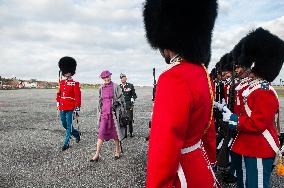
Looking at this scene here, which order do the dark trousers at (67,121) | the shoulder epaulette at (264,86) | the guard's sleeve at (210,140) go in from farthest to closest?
the dark trousers at (67,121) → the shoulder epaulette at (264,86) → the guard's sleeve at (210,140)

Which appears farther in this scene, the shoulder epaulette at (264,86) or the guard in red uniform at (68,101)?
the guard in red uniform at (68,101)

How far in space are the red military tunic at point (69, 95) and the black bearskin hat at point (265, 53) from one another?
558cm

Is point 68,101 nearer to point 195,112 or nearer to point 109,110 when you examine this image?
point 109,110

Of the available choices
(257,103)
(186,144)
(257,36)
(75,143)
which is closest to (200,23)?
(186,144)

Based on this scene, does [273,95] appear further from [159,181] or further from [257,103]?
[159,181]

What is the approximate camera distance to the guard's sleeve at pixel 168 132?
2025mm

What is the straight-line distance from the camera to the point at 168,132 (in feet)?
6.64

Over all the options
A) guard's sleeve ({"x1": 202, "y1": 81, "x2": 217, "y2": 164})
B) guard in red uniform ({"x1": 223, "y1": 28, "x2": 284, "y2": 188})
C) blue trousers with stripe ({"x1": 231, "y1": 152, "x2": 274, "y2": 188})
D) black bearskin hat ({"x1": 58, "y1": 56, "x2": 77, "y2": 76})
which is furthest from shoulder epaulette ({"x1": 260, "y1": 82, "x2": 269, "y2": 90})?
black bearskin hat ({"x1": 58, "y1": 56, "x2": 77, "y2": 76})

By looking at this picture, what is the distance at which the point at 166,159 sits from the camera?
2.03m

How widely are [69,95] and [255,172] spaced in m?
6.50

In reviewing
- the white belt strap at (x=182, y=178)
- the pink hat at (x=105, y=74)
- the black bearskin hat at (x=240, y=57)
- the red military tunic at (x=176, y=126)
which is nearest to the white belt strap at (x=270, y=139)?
the black bearskin hat at (x=240, y=57)

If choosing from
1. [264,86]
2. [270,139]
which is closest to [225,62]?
[264,86]

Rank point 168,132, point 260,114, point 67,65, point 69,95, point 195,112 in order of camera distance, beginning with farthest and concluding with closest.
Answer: point 67,65
point 69,95
point 260,114
point 195,112
point 168,132

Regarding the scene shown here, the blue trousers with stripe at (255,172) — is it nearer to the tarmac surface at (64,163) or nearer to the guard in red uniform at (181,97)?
the guard in red uniform at (181,97)
